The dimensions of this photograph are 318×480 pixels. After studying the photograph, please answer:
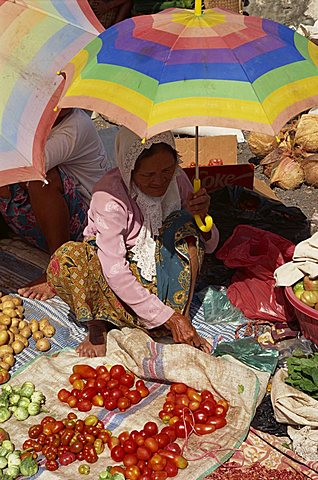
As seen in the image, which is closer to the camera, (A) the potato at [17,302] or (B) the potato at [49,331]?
(B) the potato at [49,331]

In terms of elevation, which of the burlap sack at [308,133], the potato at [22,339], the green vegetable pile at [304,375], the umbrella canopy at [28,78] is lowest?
the potato at [22,339]

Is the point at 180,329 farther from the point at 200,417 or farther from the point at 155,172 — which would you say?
the point at 155,172

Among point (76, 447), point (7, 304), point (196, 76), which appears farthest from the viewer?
point (7, 304)

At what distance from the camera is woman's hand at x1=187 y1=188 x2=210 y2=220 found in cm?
331

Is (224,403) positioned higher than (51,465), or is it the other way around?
(224,403)

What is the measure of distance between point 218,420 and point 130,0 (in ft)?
18.3

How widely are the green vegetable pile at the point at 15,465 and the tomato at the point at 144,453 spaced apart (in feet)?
1.33

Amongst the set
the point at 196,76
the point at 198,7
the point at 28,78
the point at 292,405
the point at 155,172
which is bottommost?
the point at 292,405

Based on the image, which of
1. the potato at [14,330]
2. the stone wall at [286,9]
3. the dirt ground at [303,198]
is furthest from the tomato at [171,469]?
the stone wall at [286,9]

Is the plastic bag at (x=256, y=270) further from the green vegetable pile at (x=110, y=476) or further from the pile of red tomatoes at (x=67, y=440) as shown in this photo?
the green vegetable pile at (x=110, y=476)

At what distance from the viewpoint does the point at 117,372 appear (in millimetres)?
3258

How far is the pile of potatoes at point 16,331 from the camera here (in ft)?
11.5

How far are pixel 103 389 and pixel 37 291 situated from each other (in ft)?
3.12

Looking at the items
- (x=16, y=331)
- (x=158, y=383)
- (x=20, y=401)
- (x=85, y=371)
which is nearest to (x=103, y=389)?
(x=85, y=371)
